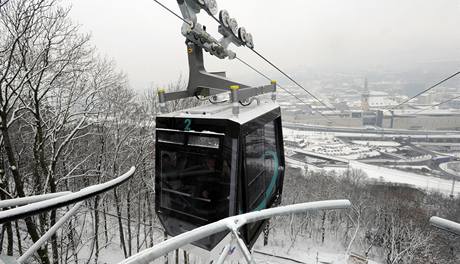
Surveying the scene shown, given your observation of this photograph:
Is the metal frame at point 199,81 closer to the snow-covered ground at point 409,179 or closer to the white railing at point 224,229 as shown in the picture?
the white railing at point 224,229

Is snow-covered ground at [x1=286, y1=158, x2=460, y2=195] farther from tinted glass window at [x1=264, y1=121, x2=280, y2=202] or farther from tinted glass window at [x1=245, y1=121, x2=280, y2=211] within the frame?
tinted glass window at [x1=245, y1=121, x2=280, y2=211]

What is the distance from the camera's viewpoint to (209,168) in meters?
2.87

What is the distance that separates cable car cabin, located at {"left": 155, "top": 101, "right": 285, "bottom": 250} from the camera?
9.07 feet

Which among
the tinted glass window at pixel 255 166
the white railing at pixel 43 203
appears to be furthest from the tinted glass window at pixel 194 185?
the white railing at pixel 43 203

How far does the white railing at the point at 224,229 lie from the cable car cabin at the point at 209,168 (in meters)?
1.19

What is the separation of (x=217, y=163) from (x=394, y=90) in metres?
67.4

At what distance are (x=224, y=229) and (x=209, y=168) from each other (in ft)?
4.84

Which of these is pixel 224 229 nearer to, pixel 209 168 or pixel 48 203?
pixel 48 203

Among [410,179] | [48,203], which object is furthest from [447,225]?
[410,179]

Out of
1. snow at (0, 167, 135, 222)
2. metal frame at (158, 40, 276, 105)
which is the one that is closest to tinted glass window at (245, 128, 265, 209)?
metal frame at (158, 40, 276, 105)

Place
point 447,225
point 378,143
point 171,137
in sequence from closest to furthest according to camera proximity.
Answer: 1. point 447,225
2. point 171,137
3. point 378,143

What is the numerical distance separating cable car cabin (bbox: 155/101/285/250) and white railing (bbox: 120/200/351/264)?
1190mm

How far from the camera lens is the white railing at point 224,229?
1.09 metres

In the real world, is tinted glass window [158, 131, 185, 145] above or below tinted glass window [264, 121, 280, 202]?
above
